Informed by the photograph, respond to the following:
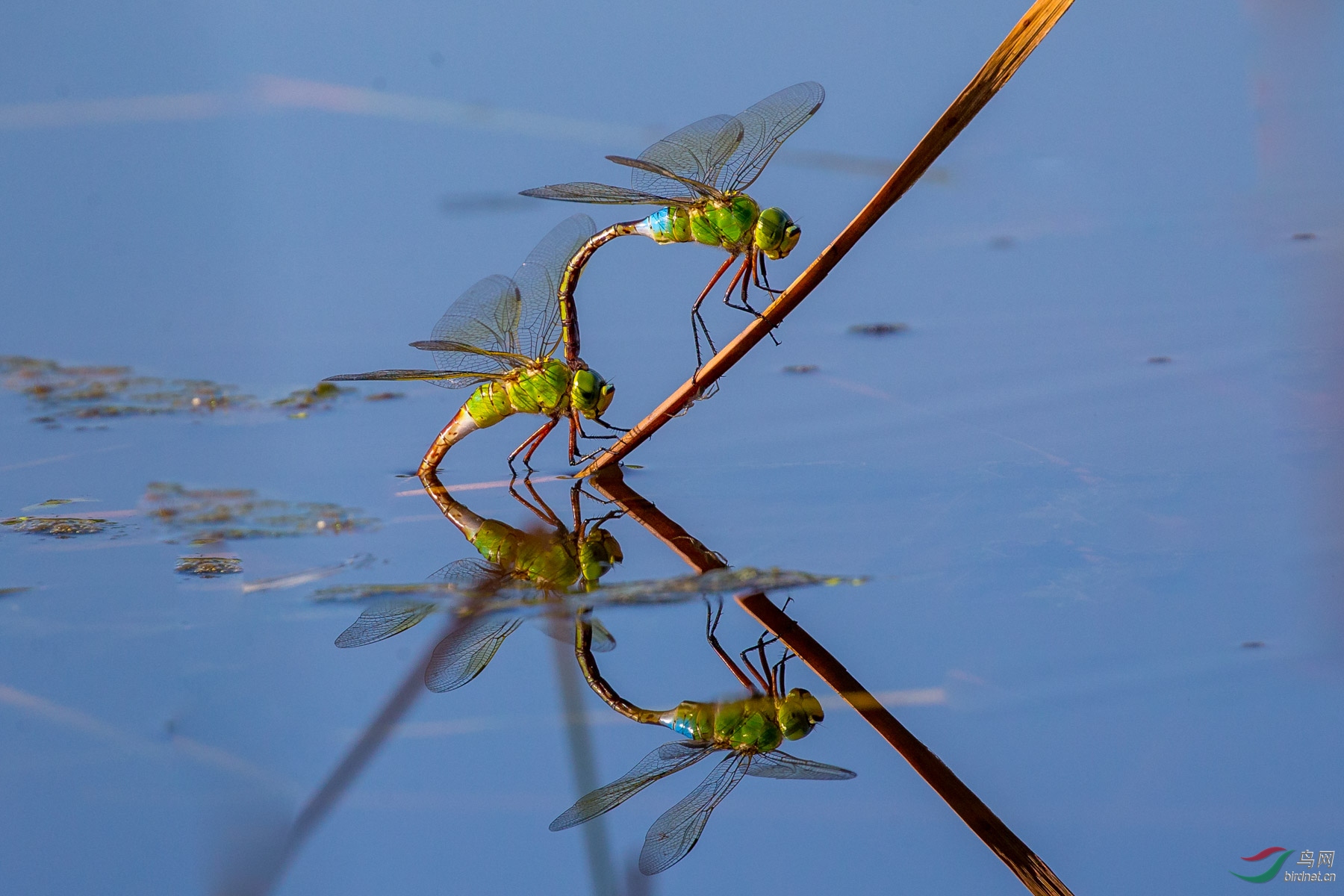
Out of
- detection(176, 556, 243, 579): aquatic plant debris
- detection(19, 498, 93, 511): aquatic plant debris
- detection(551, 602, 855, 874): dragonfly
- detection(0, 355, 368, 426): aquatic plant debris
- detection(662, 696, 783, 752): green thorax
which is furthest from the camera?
detection(0, 355, 368, 426): aquatic plant debris

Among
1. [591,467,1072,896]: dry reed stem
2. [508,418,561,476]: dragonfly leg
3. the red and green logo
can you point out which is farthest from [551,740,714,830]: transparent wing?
[508,418,561,476]: dragonfly leg

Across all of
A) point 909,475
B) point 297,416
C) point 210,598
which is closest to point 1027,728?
point 909,475

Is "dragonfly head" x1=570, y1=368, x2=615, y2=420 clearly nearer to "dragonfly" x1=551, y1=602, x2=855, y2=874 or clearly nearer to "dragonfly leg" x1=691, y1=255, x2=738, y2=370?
"dragonfly leg" x1=691, y1=255, x2=738, y2=370

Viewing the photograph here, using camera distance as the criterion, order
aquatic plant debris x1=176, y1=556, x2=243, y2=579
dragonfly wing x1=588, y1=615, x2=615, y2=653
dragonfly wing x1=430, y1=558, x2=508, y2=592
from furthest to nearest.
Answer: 1. aquatic plant debris x1=176, y1=556, x2=243, y2=579
2. dragonfly wing x1=430, y1=558, x2=508, y2=592
3. dragonfly wing x1=588, y1=615, x2=615, y2=653

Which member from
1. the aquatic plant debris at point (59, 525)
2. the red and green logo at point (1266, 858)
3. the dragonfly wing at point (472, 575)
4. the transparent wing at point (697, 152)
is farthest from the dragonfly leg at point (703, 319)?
the red and green logo at point (1266, 858)

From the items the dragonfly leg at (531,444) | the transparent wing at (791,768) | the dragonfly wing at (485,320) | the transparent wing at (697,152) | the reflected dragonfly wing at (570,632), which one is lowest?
the transparent wing at (791,768)

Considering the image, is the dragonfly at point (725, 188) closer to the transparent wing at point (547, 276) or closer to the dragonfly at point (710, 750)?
the transparent wing at point (547, 276)

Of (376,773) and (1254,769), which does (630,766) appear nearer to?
(376,773)
